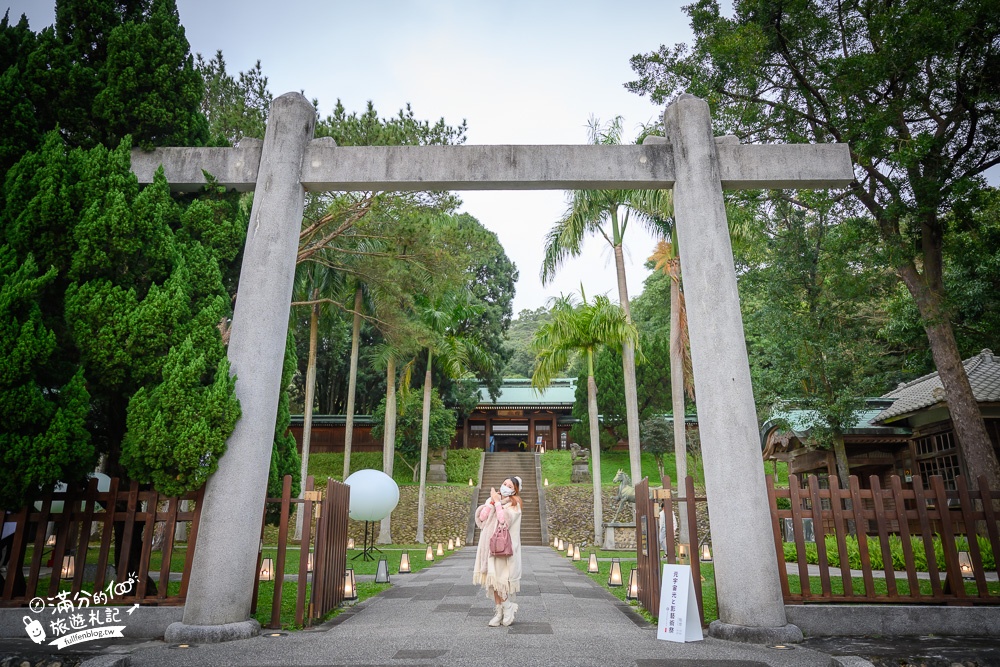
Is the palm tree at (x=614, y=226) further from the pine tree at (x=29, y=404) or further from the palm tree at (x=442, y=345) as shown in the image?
the pine tree at (x=29, y=404)

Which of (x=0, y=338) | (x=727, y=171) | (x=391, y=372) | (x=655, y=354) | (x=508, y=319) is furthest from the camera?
(x=508, y=319)

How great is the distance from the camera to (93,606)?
19.1 ft

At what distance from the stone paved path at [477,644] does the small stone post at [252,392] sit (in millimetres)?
422

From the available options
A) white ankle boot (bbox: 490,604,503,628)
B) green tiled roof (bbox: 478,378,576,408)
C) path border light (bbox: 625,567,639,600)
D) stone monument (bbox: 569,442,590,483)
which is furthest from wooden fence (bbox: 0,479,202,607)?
green tiled roof (bbox: 478,378,576,408)

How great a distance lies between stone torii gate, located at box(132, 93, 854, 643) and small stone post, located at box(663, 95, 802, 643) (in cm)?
1

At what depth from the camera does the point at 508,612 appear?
6.34m

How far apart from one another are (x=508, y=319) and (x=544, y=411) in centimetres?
716

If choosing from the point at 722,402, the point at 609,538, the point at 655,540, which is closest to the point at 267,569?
the point at 655,540

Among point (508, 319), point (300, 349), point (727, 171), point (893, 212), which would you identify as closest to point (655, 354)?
point (508, 319)

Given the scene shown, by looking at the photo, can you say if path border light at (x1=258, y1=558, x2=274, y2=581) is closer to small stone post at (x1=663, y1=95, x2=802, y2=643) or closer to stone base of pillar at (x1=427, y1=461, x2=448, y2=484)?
small stone post at (x1=663, y1=95, x2=802, y2=643)

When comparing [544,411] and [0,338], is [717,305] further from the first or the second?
[544,411]

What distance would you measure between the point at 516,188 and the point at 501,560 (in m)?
4.22

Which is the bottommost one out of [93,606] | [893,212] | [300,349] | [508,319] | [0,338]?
[93,606]

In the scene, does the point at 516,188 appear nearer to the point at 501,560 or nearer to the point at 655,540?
the point at 501,560
